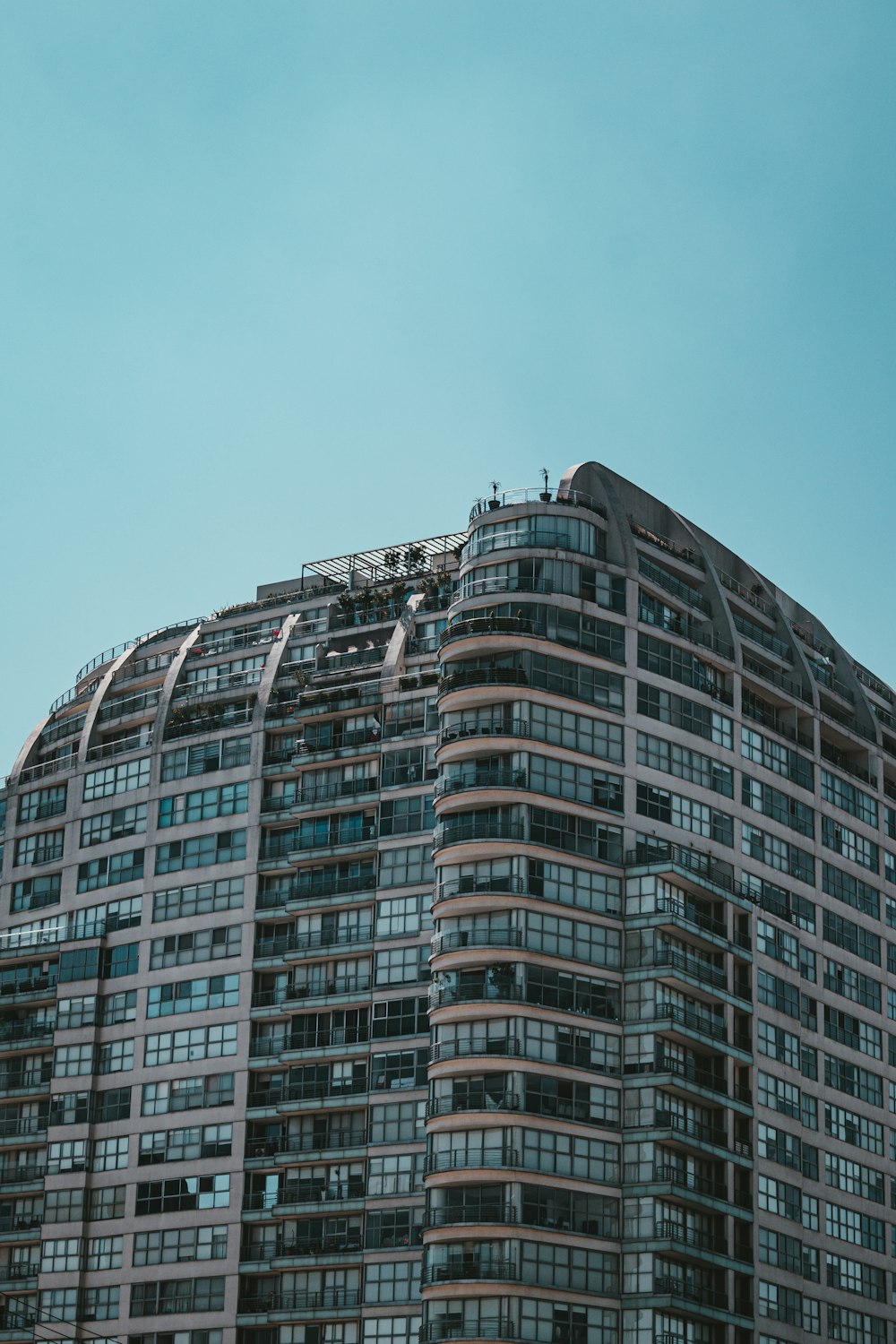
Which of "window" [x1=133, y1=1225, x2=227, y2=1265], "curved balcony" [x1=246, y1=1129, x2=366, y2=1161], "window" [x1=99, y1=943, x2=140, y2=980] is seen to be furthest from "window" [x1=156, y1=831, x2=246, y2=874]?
"window" [x1=133, y1=1225, x2=227, y2=1265]

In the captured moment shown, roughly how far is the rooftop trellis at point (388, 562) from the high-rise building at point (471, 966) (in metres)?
0.36

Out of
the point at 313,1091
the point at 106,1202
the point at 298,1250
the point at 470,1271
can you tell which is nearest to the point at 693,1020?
the point at 470,1271

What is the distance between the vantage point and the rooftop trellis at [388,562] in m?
140

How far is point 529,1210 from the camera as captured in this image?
11031cm

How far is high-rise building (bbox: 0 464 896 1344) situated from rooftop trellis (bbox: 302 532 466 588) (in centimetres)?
36

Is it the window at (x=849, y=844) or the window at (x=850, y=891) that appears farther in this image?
the window at (x=849, y=844)

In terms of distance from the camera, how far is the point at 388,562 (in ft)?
467

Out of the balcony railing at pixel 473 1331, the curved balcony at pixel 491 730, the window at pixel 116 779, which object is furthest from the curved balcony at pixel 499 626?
the balcony railing at pixel 473 1331

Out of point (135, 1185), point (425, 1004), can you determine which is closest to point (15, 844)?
point (135, 1185)

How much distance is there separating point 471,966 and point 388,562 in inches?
1347

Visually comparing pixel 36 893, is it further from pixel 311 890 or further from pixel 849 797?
pixel 849 797

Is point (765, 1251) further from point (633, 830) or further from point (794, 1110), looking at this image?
point (633, 830)

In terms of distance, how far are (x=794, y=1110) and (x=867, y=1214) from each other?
9561 mm

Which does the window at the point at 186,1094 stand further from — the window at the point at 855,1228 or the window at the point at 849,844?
the window at the point at 849,844
